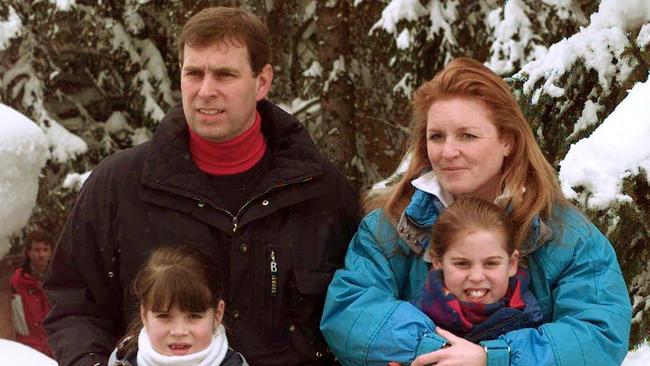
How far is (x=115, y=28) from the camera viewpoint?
35.0ft

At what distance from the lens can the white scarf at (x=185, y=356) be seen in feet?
10.2

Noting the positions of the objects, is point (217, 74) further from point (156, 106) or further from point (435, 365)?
point (156, 106)

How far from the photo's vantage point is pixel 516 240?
3301 millimetres

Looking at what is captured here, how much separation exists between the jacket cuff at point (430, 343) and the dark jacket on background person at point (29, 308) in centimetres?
601

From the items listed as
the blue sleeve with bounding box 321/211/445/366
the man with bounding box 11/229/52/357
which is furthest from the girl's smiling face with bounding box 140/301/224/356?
the man with bounding box 11/229/52/357

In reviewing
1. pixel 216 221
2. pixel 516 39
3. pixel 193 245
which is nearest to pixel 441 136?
pixel 216 221

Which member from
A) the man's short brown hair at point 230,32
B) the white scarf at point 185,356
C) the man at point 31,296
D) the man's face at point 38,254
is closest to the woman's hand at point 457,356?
the white scarf at point 185,356

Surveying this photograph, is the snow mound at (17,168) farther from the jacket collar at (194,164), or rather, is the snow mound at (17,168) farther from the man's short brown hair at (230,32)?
the man's short brown hair at (230,32)

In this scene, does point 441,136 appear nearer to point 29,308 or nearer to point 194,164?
point 194,164

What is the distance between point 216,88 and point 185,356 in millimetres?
1025

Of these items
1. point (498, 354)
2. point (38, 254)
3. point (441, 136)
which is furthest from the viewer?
point (38, 254)

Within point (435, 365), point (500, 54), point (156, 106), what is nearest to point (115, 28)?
point (156, 106)

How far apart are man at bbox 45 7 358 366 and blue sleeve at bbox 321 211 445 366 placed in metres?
0.22

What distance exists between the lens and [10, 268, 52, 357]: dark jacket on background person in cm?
844
